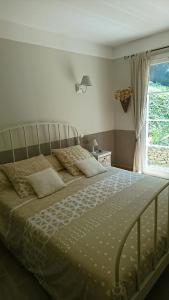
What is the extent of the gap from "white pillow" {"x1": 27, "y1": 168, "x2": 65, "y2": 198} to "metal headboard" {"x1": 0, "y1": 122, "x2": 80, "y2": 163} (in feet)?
1.88

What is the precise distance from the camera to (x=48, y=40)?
2914 mm

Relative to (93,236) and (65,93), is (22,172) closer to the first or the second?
(93,236)

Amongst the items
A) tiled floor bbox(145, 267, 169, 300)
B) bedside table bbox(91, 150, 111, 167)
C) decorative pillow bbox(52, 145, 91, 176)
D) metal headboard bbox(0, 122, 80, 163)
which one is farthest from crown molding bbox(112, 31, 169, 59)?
tiled floor bbox(145, 267, 169, 300)

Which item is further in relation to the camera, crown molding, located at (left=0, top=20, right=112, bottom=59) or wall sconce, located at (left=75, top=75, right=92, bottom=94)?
wall sconce, located at (left=75, top=75, right=92, bottom=94)

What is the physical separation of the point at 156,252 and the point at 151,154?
8.59ft

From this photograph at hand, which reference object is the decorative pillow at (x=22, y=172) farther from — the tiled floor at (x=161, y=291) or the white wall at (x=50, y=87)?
the tiled floor at (x=161, y=291)

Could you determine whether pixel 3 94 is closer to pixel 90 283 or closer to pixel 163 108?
pixel 90 283

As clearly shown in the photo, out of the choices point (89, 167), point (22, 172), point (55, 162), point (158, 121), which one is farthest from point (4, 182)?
point (158, 121)

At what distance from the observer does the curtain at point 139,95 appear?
3.46 metres

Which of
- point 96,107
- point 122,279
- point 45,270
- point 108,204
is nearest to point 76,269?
point 122,279

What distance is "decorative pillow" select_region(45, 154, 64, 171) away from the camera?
2.79 meters

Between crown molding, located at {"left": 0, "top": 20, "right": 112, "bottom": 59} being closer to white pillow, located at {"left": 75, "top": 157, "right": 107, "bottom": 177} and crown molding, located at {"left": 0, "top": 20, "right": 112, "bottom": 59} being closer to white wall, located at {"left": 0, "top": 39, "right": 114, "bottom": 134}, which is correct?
white wall, located at {"left": 0, "top": 39, "right": 114, "bottom": 134}

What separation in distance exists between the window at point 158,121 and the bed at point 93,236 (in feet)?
4.57

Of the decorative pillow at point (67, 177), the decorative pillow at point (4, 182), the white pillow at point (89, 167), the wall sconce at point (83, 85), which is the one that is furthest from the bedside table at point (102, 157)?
the decorative pillow at point (4, 182)
